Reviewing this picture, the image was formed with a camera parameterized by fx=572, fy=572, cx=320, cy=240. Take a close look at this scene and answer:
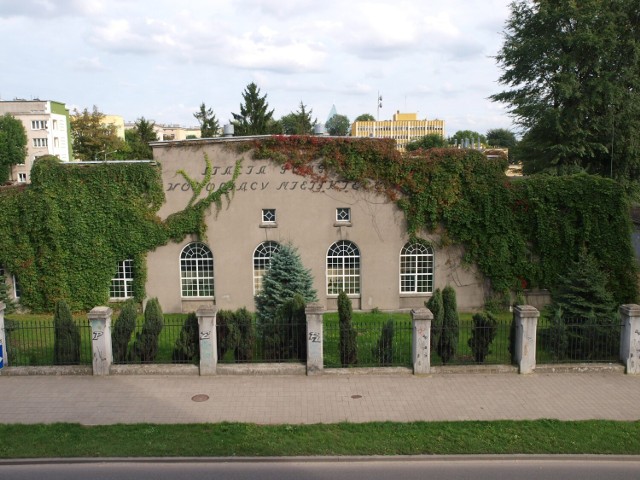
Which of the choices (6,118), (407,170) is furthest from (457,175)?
(6,118)

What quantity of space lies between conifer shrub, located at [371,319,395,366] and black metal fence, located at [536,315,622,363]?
174 inches

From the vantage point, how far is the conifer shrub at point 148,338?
16.2 metres

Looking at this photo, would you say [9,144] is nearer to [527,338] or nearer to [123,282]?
[123,282]

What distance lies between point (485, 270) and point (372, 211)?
217 inches

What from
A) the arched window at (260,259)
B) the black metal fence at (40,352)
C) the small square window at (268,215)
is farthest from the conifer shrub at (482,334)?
the small square window at (268,215)

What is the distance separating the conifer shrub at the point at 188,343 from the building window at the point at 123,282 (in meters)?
9.76

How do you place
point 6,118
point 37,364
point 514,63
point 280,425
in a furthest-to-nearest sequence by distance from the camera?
point 6,118, point 514,63, point 37,364, point 280,425

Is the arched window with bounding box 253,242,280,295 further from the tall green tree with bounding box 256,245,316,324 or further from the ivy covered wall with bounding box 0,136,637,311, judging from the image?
the ivy covered wall with bounding box 0,136,637,311

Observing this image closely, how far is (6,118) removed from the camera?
7488cm

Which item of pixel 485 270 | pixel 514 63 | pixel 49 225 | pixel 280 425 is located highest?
pixel 514 63

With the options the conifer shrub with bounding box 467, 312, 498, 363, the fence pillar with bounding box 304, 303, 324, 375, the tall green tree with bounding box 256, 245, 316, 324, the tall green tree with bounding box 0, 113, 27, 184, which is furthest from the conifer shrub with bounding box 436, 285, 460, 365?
the tall green tree with bounding box 0, 113, 27, 184

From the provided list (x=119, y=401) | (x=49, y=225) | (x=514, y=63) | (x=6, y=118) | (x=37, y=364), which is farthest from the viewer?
(x=6, y=118)

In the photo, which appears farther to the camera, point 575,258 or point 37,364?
point 575,258

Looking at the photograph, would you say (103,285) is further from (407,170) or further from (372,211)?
(407,170)
